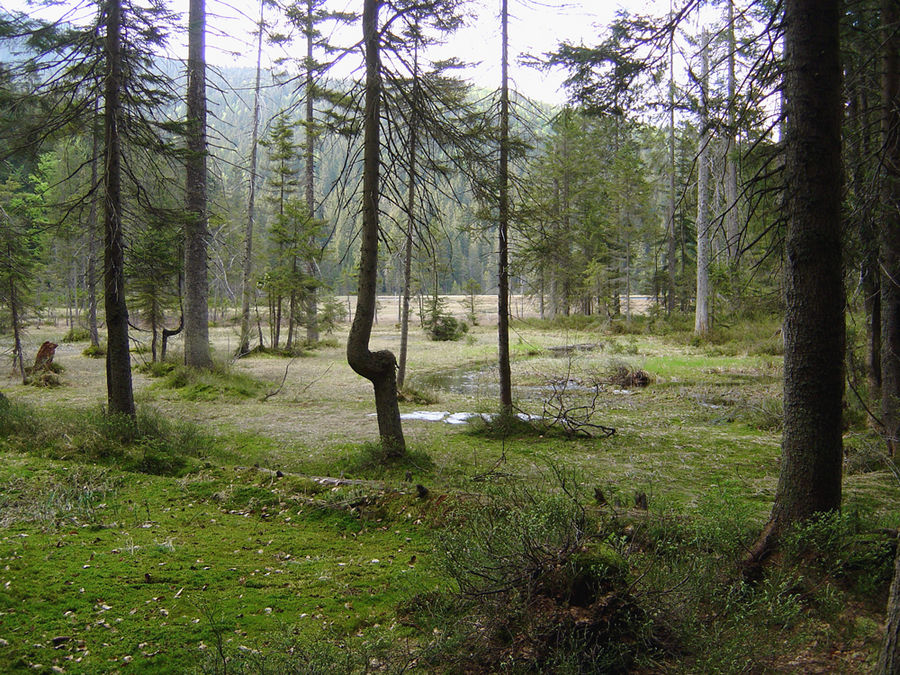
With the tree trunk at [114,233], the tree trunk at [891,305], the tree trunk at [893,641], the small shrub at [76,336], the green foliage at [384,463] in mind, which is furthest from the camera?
the small shrub at [76,336]

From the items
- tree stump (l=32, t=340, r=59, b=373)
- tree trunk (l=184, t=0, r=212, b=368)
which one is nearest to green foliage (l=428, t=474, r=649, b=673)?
tree trunk (l=184, t=0, r=212, b=368)

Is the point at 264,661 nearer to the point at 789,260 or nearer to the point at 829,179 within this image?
the point at 789,260

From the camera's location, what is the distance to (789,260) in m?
3.60

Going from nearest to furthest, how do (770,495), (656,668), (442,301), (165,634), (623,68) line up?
(656,668) < (165,634) < (623,68) < (770,495) < (442,301)

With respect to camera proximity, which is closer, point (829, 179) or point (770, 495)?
point (829, 179)

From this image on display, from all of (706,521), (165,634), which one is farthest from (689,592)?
(165,634)

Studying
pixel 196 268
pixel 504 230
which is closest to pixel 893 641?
pixel 504 230

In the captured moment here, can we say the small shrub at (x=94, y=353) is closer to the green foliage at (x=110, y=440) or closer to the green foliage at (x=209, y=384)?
the green foliage at (x=209, y=384)

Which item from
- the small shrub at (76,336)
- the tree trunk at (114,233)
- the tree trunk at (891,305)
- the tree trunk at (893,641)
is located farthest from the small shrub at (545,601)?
the small shrub at (76,336)

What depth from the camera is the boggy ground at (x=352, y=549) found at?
2750 mm

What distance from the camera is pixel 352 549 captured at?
455 cm

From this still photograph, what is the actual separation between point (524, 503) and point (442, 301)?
1148 inches

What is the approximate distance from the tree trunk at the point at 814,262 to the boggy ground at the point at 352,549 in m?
0.37

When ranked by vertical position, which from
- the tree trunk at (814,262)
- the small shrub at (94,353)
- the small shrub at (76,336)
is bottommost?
the small shrub at (94,353)
